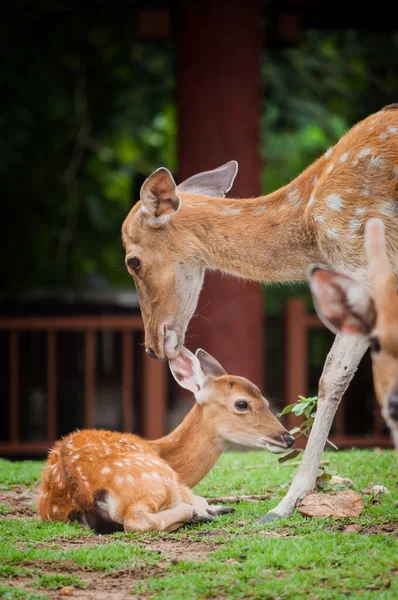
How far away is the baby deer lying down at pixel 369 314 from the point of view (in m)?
4.51

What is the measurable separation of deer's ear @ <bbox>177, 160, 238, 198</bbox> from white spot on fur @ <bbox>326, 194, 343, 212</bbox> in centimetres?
121

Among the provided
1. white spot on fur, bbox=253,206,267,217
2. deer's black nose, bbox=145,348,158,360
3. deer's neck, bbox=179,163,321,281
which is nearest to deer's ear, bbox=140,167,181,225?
deer's neck, bbox=179,163,321,281

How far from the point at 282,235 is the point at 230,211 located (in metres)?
0.43

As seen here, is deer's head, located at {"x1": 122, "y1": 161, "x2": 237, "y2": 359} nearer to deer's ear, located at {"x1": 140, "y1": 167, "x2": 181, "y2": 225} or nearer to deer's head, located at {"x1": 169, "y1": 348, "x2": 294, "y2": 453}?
deer's ear, located at {"x1": 140, "y1": 167, "x2": 181, "y2": 225}

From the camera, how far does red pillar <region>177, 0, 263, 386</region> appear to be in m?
9.94

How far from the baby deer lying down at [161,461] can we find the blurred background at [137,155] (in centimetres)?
367

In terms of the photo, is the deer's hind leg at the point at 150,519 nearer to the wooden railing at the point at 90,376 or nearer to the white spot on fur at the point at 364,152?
the white spot on fur at the point at 364,152

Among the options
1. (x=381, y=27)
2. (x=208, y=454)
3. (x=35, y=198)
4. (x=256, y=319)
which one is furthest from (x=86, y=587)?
(x=35, y=198)

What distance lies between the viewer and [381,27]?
1085 cm

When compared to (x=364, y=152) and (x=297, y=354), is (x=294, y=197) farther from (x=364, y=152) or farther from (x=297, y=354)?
(x=297, y=354)

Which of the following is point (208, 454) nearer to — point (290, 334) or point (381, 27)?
point (290, 334)

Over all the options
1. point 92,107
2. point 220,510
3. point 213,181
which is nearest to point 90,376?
point 213,181

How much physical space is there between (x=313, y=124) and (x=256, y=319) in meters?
3.95

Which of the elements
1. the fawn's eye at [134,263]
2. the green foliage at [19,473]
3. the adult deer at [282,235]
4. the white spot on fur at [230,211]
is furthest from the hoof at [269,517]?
the green foliage at [19,473]
